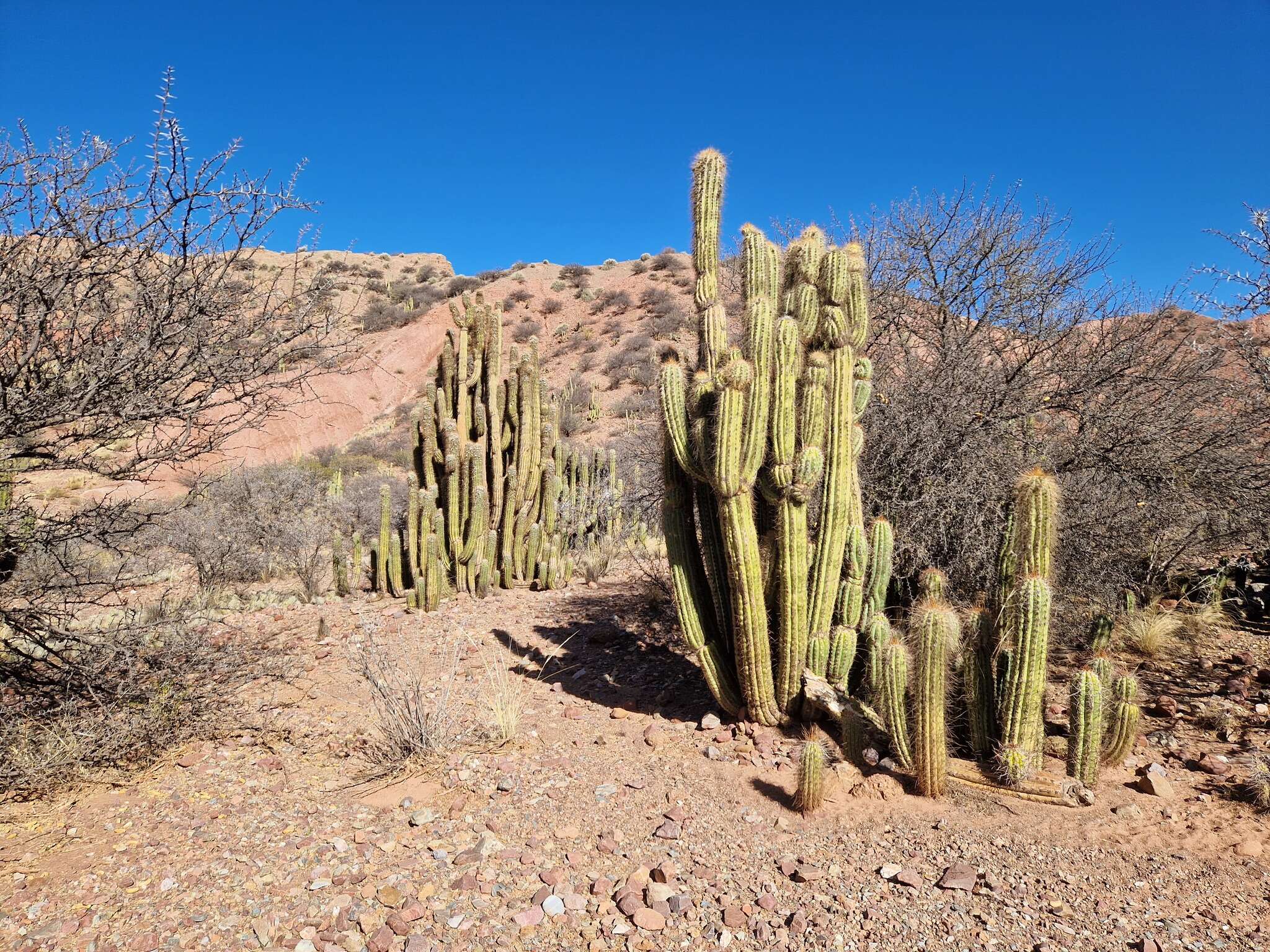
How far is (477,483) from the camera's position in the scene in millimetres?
8172

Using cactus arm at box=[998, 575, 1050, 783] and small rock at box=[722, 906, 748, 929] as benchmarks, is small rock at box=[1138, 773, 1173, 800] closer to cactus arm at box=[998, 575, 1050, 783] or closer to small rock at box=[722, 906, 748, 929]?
cactus arm at box=[998, 575, 1050, 783]

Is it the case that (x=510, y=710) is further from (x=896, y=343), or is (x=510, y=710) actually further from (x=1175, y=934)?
(x=896, y=343)

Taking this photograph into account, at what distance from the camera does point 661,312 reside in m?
30.7

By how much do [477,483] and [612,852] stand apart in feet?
17.6

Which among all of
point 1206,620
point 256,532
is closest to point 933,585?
point 1206,620

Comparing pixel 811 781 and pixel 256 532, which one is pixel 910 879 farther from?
pixel 256 532

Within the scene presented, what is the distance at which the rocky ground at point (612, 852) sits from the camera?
281 centimetres

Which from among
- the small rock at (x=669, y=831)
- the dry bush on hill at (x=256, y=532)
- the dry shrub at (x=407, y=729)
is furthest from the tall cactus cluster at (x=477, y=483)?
the small rock at (x=669, y=831)

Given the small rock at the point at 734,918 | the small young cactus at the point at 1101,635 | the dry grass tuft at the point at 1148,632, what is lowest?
the small rock at the point at 734,918

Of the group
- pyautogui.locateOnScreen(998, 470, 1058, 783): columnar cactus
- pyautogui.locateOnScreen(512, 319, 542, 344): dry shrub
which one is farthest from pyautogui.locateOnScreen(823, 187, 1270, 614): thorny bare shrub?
pyautogui.locateOnScreen(512, 319, 542, 344): dry shrub

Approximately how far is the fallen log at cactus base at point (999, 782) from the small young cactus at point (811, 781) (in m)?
0.56

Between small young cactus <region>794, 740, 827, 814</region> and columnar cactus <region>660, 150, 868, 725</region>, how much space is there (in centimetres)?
84

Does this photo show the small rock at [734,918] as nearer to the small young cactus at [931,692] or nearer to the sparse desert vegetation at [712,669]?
the sparse desert vegetation at [712,669]

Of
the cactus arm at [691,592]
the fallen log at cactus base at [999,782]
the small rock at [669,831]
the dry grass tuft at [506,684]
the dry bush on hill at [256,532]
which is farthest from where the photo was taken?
the dry bush on hill at [256,532]
